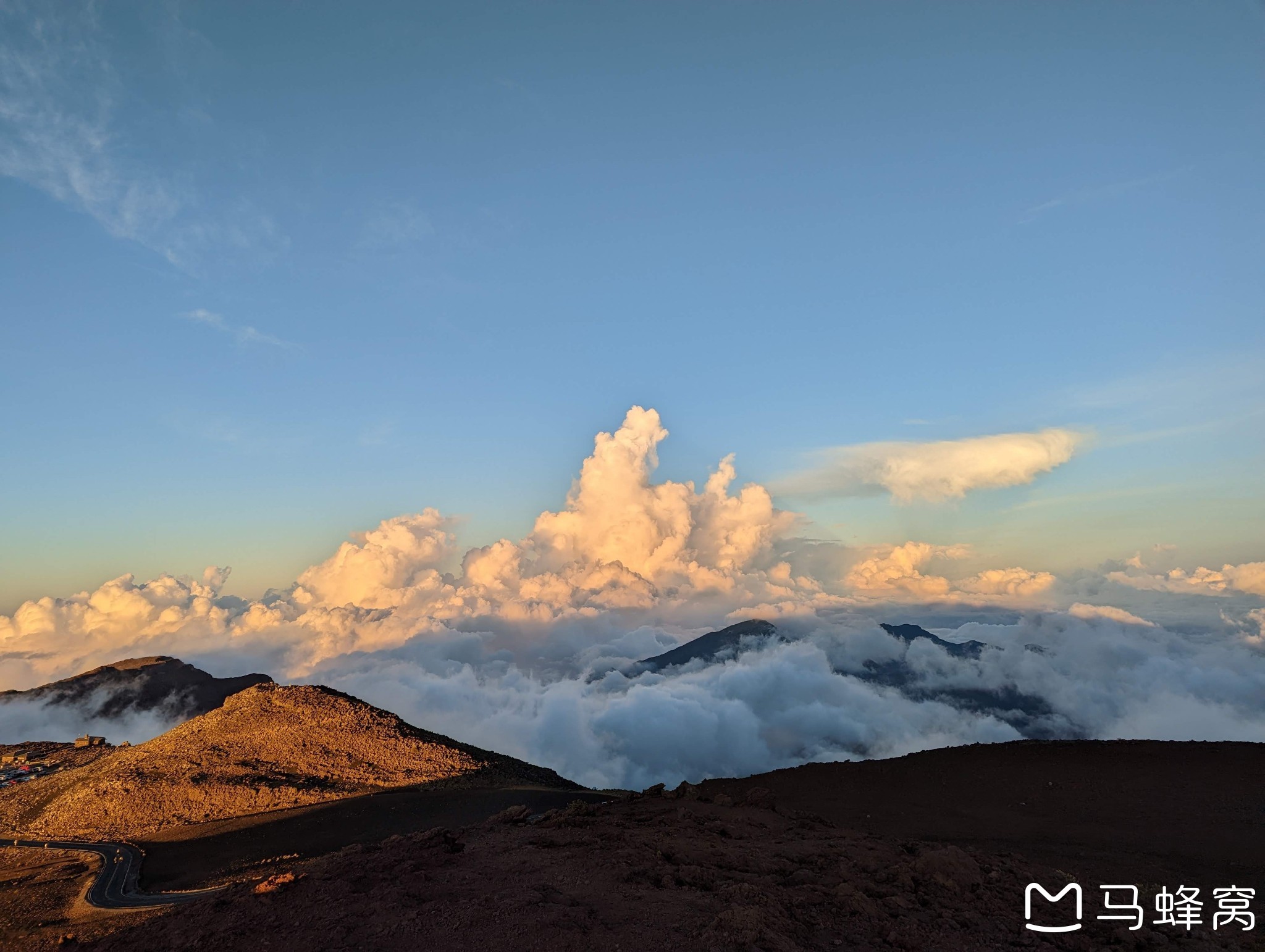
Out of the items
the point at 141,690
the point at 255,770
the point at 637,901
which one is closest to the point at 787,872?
the point at 637,901

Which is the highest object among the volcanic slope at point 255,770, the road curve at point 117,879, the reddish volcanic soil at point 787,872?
the reddish volcanic soil at point 787,872

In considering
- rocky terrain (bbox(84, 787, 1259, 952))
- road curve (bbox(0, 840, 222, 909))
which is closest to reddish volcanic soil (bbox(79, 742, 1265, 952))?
rocky terrain (bbox(84, 787, 1259, 952))

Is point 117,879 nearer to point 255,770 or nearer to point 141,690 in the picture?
point 255,770

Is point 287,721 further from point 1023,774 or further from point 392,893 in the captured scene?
point 1023,774

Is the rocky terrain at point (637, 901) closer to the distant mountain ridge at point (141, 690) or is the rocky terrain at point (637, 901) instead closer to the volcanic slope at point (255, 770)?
the volcanic slope at point (255, 770)

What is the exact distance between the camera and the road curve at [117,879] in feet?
124

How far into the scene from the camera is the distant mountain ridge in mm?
165875

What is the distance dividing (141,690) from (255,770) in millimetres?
141698

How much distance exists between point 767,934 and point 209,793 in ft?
205

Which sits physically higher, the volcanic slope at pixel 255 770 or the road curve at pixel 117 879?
the volcanic slope at pixel 255 770

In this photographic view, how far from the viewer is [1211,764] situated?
4088 cm

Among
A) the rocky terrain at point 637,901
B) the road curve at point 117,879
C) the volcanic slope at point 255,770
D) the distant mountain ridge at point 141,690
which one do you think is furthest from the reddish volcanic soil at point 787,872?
the distant mountain ridge at point 141,690

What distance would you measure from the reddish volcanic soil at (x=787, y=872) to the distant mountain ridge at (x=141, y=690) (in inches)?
6726

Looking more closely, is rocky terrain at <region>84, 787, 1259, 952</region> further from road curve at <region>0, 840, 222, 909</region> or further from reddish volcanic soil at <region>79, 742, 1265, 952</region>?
road curve at <region>0, 840, 222, 909</region>
